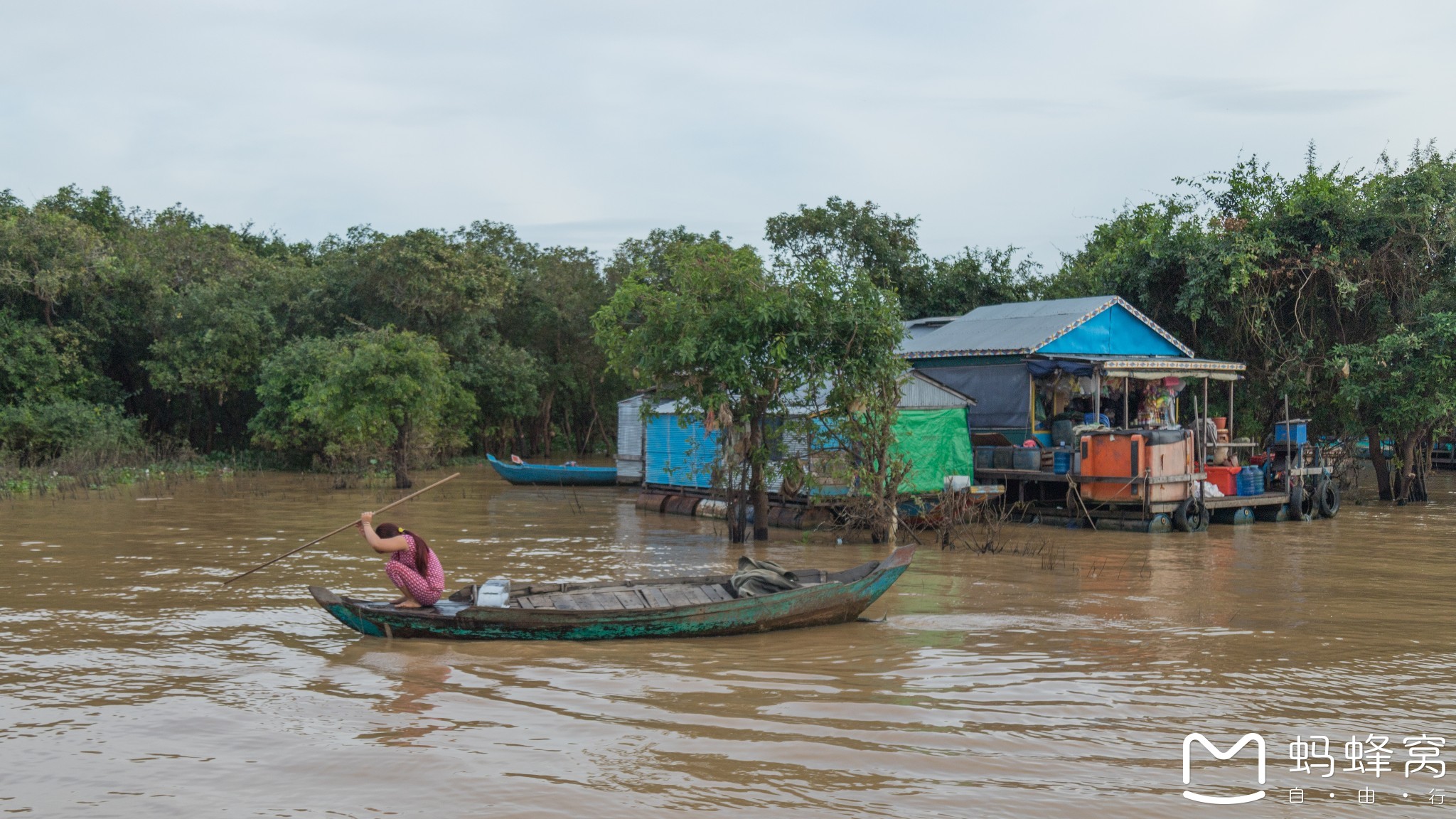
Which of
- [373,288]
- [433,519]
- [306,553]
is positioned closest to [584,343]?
[373,288]

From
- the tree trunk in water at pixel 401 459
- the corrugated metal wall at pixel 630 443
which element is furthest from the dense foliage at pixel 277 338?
the corrugated metal wall at pixel 630 443

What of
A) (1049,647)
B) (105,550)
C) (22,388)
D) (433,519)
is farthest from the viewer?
(22,388)

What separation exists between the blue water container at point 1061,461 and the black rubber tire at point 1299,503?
13.9 ft

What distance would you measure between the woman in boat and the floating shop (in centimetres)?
1082

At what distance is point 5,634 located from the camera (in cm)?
977

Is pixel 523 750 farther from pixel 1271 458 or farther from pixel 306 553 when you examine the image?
pixel 1271 458

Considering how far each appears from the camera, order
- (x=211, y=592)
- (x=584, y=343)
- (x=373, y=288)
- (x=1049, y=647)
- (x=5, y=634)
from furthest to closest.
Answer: (x=584, y=343) < (x=373, y=288) < (x=211, y=592) < (x=5, y=634) < (x=1049, y=647)

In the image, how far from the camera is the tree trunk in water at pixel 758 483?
603 inches

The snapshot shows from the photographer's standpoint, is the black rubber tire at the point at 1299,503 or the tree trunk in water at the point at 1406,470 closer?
the black rubber tire at the point at 1299,503

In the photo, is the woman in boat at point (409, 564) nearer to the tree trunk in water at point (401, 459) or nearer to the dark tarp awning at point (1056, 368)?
the dark tarp awning at point (1056, 368)

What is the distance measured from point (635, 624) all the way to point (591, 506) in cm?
1304

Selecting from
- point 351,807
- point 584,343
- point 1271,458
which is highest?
point 584,343

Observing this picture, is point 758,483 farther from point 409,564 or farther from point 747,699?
point 747,699

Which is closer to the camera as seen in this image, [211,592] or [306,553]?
[211,592]
